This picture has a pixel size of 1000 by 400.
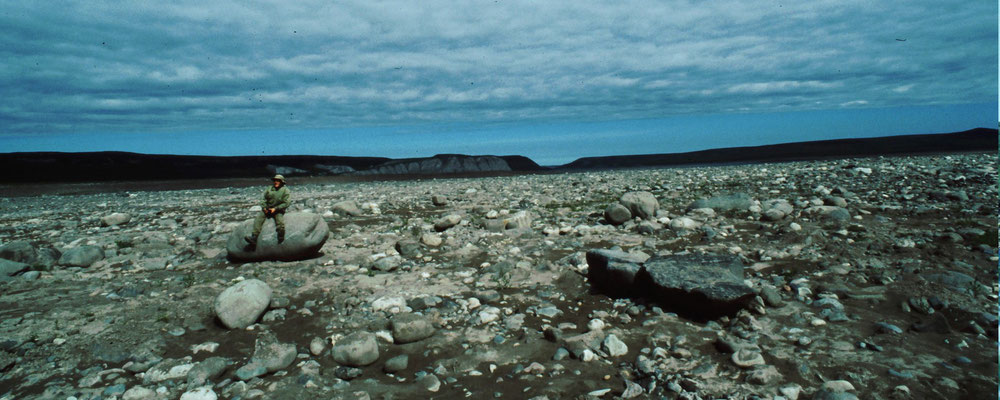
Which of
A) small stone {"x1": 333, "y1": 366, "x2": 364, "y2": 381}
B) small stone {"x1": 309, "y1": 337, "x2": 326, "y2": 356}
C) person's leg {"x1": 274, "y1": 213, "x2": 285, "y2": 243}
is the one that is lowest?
small stone {"x1": 333, "y1": 366, "x2": 364, "y2": 381}

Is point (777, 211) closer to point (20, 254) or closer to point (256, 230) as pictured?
point (256, 230)

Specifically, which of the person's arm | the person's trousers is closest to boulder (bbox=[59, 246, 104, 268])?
the person's trousers

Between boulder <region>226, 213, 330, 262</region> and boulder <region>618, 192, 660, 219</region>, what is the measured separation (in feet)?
17.4

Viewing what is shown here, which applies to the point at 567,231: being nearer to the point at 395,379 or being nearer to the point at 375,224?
the point at 375,224

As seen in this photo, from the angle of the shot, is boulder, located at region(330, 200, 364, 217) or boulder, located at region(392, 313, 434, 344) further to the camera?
boulder, located at region(330, 200, 364, 217)

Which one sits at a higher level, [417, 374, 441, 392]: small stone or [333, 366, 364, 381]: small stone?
[333, 366, 364, 381]: small stone

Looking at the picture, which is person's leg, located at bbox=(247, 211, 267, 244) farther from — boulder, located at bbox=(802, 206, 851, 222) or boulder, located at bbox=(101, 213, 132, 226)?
boulder, located at bbox=(802, 206, 851, 222)

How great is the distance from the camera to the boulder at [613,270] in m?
5.39

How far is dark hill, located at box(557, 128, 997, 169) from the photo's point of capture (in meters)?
52.0

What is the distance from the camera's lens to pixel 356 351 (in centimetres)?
416

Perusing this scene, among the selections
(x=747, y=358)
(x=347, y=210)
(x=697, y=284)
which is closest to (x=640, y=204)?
(x=697, y=284)

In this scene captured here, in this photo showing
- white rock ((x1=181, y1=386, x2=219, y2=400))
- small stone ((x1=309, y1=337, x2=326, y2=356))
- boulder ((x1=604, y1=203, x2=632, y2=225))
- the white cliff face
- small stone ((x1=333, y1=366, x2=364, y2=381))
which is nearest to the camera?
white rock ((x1=181, y1=386, x2=219, y2=400))

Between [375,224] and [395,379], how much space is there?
6.69 meters

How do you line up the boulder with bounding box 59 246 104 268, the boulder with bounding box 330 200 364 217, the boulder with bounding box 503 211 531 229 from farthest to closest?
the boulder with bounding box 330 200 364 217 < the boulder with bounding box 503 211 531 229 < the boulder with bounding box 59 246 104 268
